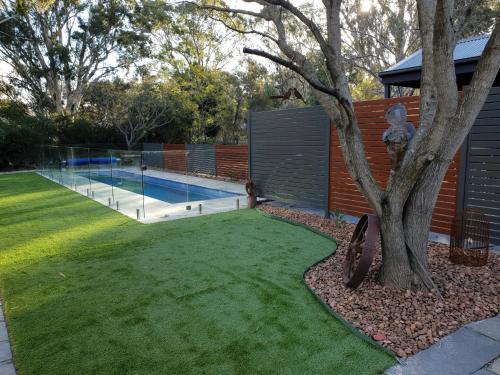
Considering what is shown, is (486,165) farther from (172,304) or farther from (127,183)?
(127,183)

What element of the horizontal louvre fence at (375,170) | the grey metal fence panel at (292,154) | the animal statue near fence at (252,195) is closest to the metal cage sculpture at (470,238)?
the horizontal louvre fence at (375,170)

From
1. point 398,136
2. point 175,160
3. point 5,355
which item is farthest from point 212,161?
point 5,355

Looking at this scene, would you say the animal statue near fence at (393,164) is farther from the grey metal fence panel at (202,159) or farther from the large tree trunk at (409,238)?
the grey metal fence panel at (202,159)

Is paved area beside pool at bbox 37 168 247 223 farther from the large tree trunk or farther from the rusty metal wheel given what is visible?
the large tree trunk

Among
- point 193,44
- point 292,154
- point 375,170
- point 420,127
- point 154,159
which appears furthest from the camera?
point 193,44

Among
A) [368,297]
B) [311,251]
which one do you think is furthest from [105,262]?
[368,297]

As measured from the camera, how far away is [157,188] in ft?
32.1

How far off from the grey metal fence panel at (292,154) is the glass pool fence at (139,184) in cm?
107

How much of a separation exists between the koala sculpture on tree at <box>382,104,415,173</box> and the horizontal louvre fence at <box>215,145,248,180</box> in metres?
9.33

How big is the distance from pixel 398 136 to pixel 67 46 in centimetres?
2567

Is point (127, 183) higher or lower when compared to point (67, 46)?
lower

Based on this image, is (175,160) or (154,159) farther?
(175,160)

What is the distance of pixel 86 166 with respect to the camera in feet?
33.1

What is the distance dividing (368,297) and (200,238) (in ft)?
9.41
